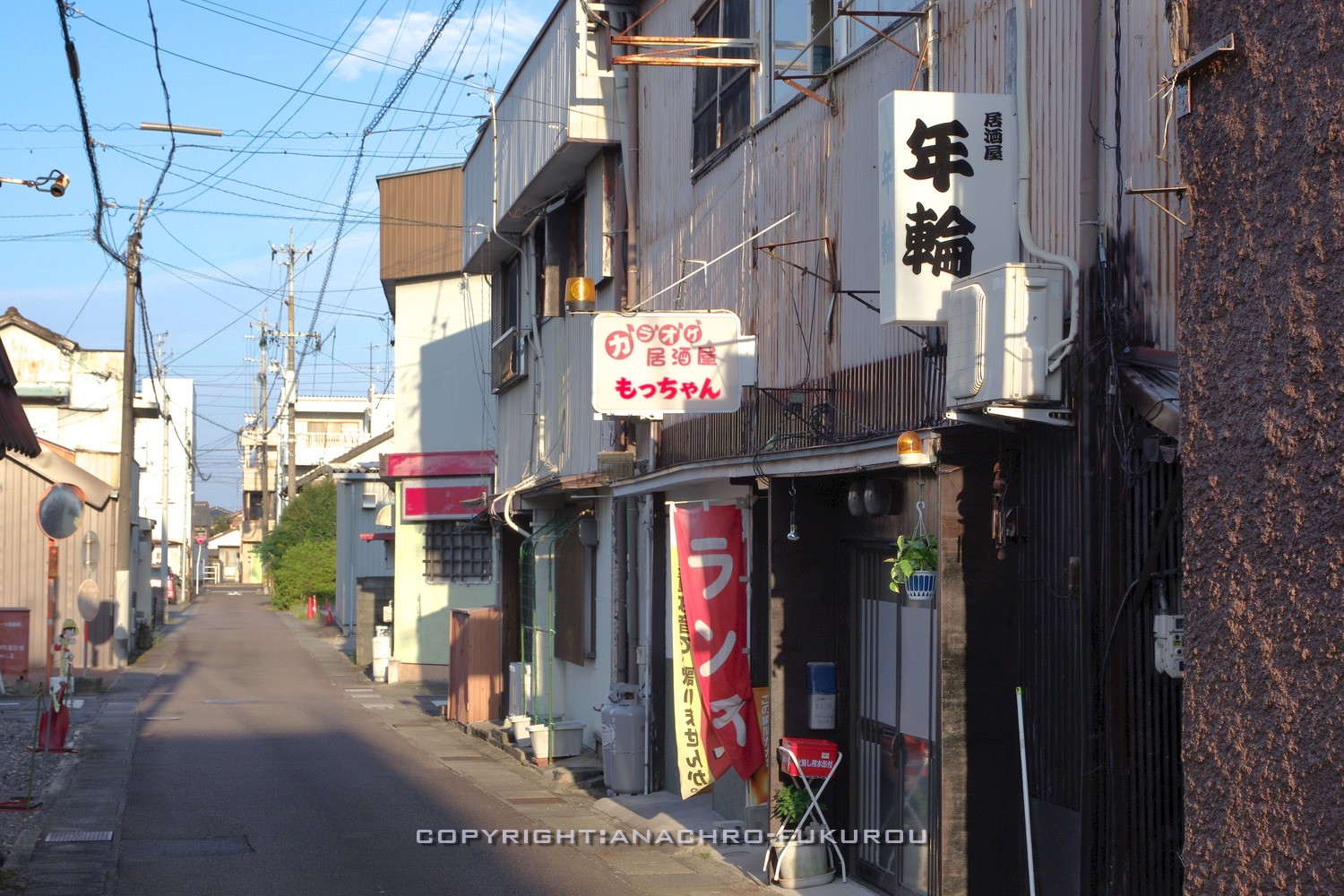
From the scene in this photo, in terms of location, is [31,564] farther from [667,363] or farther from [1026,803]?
[1026,803]

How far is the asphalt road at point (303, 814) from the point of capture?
10898 mm

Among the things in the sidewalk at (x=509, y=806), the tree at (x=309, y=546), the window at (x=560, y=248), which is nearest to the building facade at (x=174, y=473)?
the tree at (x=309, y=546)

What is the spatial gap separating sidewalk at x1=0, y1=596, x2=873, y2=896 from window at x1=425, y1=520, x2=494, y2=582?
764 centimetres

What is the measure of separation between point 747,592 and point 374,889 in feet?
13.8

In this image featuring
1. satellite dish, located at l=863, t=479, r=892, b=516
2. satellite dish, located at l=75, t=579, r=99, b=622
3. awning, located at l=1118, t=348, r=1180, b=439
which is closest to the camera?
awning, located at l=1118, t=348, r=1180, b=439

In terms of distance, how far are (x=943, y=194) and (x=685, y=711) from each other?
5.90m

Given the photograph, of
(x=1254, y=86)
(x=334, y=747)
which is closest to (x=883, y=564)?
(x=1254, y=86)

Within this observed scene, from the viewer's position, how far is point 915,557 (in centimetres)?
850

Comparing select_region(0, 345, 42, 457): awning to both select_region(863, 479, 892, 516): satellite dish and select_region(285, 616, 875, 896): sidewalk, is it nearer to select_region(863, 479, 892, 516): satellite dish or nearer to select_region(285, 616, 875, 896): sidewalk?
select_region(285, 616, 875, 896): sidewalk

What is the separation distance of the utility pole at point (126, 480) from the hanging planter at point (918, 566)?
27.7 metres

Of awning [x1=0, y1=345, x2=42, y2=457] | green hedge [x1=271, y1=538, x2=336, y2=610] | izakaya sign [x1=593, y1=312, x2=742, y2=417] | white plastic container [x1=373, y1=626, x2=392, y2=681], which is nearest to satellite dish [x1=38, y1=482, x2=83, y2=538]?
awning [x1=0, y1=345, x2=42, y2=457]

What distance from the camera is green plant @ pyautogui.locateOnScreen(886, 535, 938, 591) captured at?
846cm

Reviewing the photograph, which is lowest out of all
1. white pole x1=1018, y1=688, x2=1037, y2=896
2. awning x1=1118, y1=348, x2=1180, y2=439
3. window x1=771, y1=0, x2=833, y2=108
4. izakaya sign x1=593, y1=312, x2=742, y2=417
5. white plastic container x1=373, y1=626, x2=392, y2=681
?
white plastic container x1=373, y1=626, x2=392, y2=681

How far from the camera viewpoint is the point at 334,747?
1972 cm
